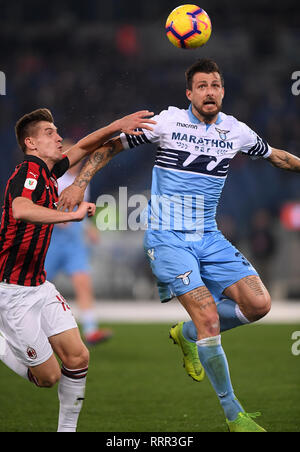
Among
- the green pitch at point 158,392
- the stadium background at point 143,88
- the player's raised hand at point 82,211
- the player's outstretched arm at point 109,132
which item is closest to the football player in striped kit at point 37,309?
the player's raised hand at point 82,211

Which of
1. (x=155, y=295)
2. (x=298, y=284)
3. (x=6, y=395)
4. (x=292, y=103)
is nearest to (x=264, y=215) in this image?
(x=298, y=284)

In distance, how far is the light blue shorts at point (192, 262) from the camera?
5355mm

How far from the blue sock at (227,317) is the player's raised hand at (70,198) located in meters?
1.38

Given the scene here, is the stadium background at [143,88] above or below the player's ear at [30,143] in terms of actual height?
below

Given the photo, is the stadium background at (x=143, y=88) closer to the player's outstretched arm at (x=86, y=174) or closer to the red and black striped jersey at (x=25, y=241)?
the player's outstretched arm at (x=86, y=174)

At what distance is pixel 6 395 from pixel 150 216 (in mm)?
2502

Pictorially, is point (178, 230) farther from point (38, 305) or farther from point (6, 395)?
point (6, 395)

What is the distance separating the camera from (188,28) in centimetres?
558

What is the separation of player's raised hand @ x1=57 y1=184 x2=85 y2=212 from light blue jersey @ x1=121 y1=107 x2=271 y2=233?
0.55m

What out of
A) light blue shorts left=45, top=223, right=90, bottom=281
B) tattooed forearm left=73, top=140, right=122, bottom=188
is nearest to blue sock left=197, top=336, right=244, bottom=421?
tattooed forearm left=73, top=140, right=122, bottom=188

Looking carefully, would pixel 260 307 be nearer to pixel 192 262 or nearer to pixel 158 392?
pixel 192 262

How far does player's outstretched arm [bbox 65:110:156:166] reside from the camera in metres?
5.46

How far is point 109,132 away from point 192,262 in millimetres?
1164

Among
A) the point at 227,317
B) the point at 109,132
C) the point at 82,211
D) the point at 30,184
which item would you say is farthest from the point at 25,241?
the point at 227,317
